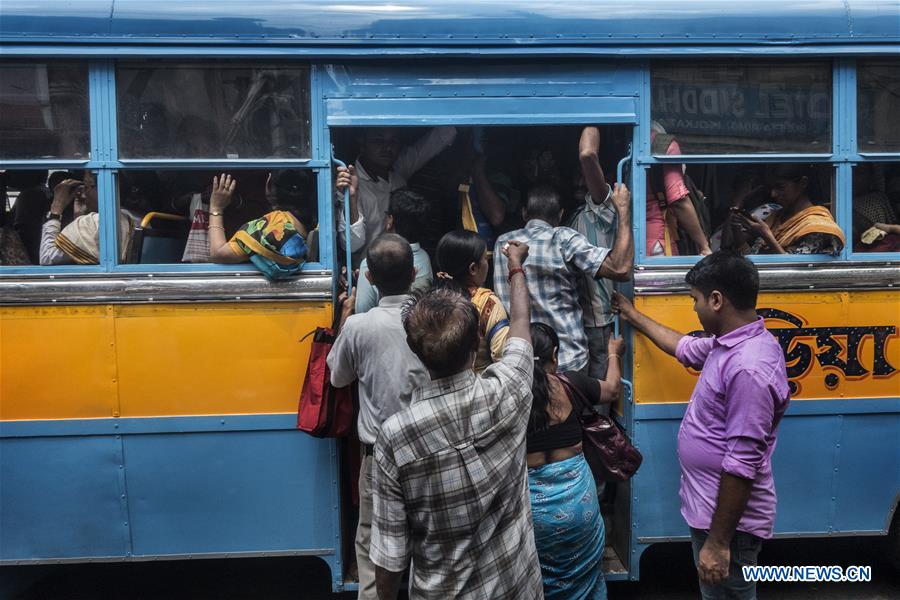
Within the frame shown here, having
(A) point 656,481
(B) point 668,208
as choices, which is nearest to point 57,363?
(A) point 656,481

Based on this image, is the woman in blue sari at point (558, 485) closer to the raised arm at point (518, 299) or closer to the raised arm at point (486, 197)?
the raised arm at point (518, 299)

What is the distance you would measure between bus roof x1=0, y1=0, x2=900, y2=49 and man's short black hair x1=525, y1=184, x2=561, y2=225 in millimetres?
676

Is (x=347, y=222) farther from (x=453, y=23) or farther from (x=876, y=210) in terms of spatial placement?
(x=876, y=210)

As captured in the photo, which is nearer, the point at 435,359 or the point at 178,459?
the point at 435,359

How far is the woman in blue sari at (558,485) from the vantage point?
274 cm

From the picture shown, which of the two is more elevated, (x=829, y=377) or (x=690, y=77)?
(x=690, y=77)

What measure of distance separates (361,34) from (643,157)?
4.47ft

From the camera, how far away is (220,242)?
3250 mm

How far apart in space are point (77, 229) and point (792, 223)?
10.7 ft

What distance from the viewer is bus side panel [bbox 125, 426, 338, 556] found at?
3.27m

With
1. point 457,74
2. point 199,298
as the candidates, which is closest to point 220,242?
point 199,298

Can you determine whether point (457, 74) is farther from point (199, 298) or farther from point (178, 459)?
point (178, 459)

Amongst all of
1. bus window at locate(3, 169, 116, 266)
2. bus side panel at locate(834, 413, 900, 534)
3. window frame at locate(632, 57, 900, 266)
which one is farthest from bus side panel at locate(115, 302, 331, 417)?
bus side panel at locate(834, 413, 900, 534)

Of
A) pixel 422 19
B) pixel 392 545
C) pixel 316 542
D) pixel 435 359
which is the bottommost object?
pixel 316 542
